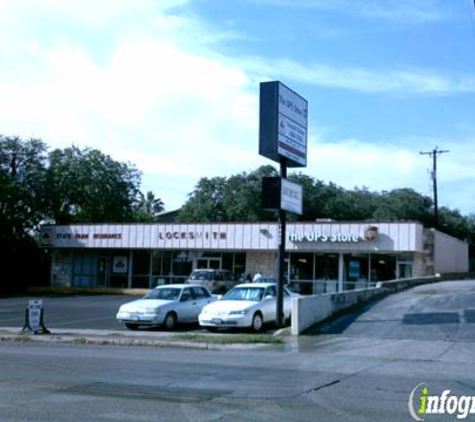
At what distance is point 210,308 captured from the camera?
19453 mm

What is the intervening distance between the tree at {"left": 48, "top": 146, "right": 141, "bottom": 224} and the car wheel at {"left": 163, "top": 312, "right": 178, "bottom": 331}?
34306 millimetres

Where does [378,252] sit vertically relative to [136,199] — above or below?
below

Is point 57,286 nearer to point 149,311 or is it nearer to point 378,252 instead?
point 378,252

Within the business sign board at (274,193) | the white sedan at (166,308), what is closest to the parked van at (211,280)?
the white sedan at (166,308)

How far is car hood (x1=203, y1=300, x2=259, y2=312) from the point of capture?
62.4ft

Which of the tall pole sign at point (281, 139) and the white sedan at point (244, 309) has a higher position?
the tall pole sign at point (281, 139)

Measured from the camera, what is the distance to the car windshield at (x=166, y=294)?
21375 millimetres

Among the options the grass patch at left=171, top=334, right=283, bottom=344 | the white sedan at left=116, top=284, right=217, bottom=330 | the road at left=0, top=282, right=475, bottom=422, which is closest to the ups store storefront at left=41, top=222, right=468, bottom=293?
the white sedan at left=116, top=284, right=217, bottom=330

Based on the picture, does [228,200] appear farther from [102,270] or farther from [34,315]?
[34,315]

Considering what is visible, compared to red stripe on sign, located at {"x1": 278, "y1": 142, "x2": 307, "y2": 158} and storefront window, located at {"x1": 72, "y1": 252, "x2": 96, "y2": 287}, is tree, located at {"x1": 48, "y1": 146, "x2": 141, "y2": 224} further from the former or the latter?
red stripe on sign, located at {"x1": 278, "y1": 142, "x2": 307, "y2": 158}

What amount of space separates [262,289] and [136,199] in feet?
147

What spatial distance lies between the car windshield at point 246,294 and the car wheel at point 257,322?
1.82 feet

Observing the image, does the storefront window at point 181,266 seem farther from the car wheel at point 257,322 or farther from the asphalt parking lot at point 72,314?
the car wheel at point 257,322

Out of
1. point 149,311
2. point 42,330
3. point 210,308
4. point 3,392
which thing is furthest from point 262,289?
point 3,392
